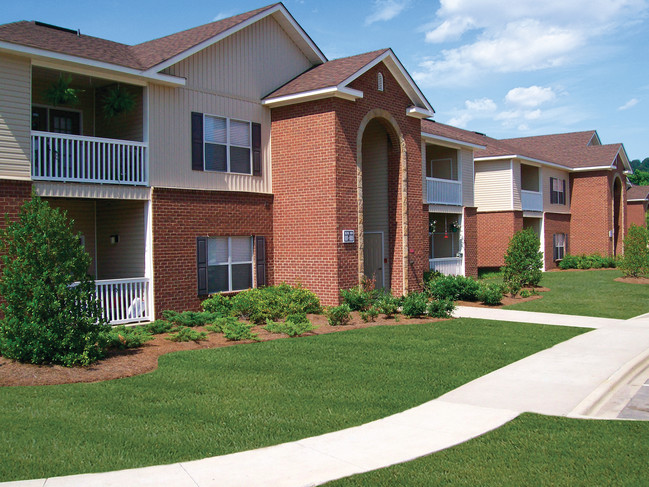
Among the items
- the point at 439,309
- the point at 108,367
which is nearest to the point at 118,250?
the point at 108,367

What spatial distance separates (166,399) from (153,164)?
8457 millimetres

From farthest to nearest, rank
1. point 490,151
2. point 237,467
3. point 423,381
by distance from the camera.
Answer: point 490,151 < point 423,381 < point 237,467

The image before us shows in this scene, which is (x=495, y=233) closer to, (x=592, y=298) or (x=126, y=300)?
(x=592, y=298)

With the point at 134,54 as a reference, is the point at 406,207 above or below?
below

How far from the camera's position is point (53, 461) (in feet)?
18.8

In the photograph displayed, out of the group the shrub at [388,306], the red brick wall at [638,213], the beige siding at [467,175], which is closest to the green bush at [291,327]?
the shrub at [388,306]

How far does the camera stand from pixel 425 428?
6941mm

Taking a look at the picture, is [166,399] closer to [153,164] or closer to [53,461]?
[53,461]

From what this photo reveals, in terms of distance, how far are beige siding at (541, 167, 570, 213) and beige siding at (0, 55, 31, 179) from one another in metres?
29.5

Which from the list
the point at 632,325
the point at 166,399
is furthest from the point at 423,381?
the point at 632,325

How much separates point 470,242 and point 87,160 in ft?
57.4

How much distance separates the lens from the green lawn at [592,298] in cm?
1808

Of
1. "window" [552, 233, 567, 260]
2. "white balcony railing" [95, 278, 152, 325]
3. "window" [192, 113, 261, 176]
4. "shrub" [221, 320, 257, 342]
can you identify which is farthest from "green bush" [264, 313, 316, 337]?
"window" [552, 233, 567, 260]

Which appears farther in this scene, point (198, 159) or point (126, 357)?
point (198, 159)
